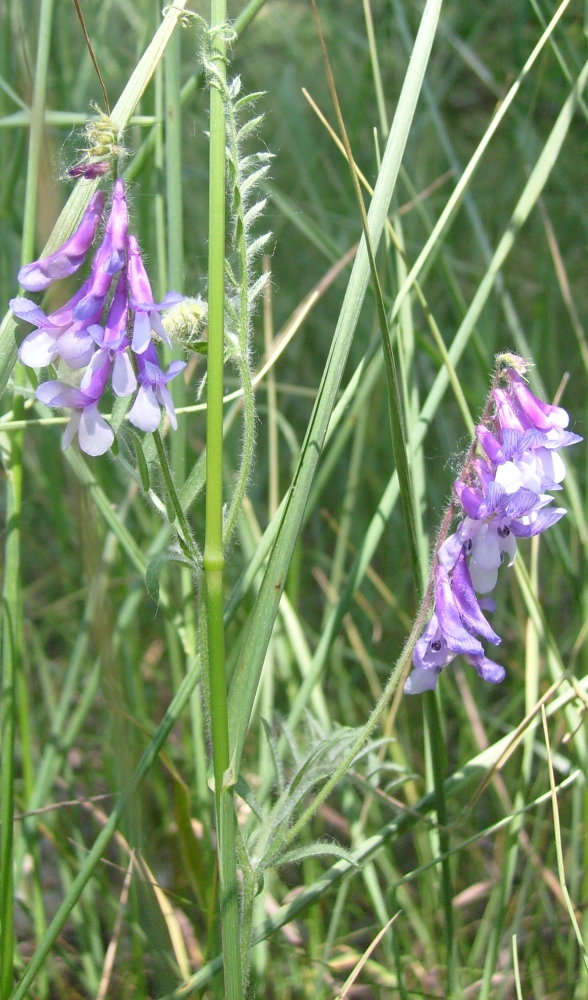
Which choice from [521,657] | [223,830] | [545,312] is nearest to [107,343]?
[223,830]

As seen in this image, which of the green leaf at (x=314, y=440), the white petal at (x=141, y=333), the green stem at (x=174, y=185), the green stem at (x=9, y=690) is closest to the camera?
the white petal at (x=141, y=333)

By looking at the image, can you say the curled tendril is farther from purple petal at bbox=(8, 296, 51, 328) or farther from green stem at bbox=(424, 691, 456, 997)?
green stem at bbox=(424, 691, 456, 997)

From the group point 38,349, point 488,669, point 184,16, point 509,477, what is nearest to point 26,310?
point 38,349

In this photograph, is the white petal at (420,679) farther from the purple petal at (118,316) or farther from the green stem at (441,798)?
the purple petal at (118,316)

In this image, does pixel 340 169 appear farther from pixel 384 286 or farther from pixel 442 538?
pixel 442 538

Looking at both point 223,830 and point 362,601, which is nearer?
point 223,830

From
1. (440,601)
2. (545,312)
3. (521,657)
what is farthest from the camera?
(545,312)

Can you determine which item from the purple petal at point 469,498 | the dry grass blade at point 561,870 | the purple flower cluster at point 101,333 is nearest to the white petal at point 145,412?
the purple flower cluster at point 101,333
